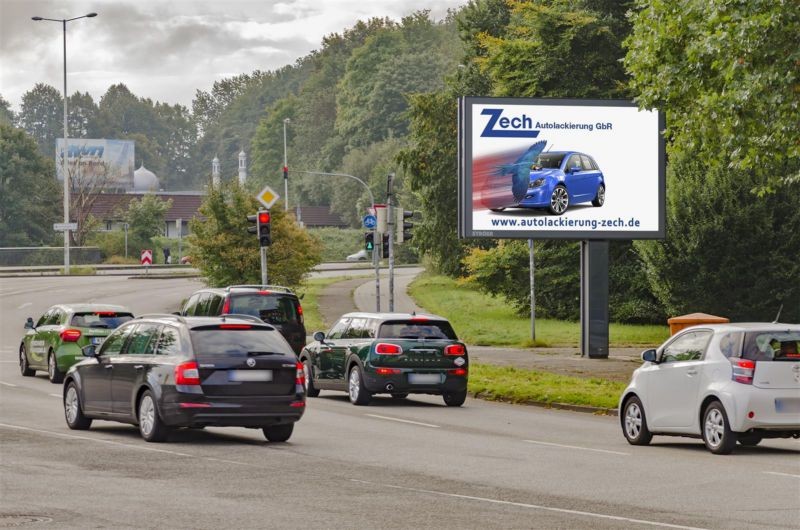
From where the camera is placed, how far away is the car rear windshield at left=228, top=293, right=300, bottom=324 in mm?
31203

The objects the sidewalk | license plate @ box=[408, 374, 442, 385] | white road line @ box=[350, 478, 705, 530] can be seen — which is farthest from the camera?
the sidewalk

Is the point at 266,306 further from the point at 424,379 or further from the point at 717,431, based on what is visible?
the point at 717,431

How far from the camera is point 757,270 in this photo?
147 ft

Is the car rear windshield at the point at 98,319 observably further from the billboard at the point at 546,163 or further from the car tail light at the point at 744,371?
the car tail light at the point at 744,371

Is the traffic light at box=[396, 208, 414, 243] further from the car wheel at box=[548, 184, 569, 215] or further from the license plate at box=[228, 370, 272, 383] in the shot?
the license plate at box=[228, 370, 272, 383]

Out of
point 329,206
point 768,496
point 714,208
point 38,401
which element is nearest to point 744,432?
point 768,496

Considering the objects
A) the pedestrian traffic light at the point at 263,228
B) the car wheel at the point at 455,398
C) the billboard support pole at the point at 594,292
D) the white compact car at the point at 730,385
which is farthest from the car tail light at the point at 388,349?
the pedestrian traffic light at the point at 263,228

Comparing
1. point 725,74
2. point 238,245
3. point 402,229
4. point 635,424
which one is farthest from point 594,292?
point 238,245

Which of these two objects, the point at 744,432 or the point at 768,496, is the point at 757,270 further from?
the point at 768,496

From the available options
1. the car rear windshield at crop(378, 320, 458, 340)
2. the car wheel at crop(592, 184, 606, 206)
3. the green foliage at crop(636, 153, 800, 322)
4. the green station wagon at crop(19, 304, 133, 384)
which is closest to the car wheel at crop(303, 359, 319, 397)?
the car rear windshield at crop(378, 320, 458, 340)

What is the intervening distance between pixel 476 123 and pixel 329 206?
391 feet

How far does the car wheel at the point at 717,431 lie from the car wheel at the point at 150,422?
6.29 meters

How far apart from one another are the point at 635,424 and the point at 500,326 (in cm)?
3067

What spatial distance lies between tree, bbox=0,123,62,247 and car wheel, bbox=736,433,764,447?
9859 centimetres
